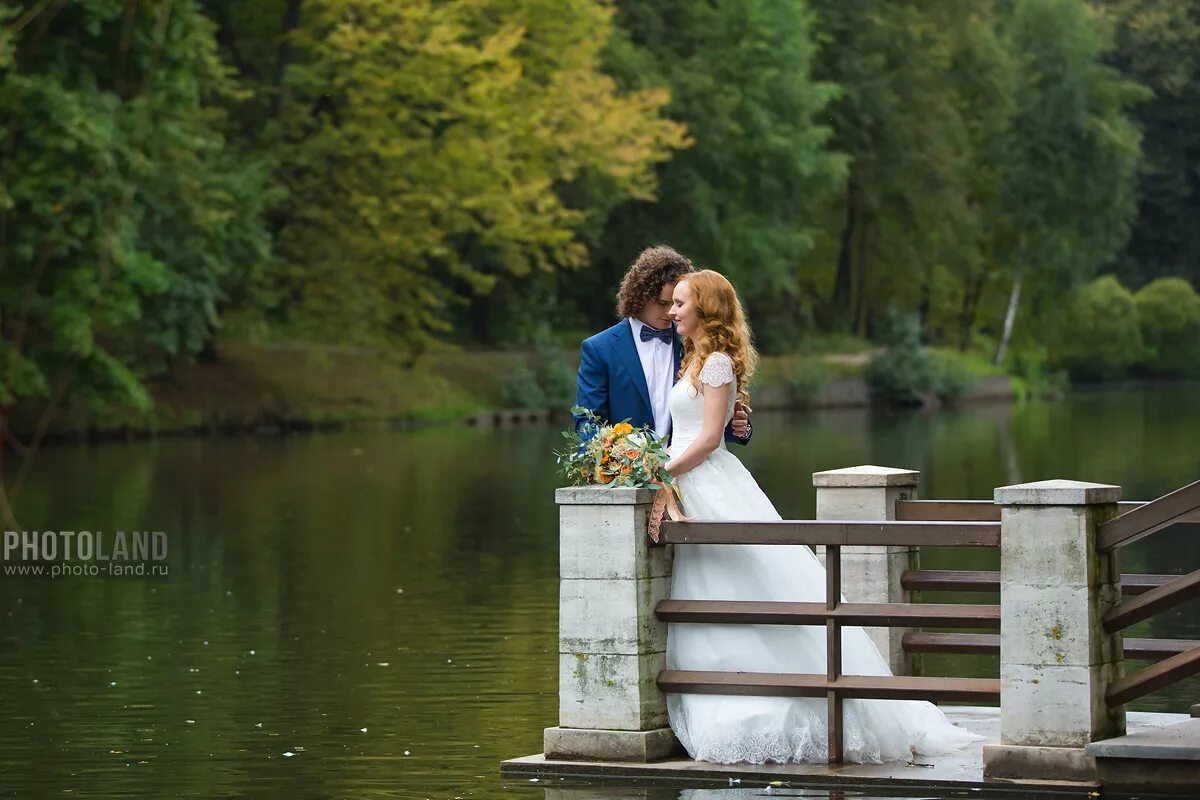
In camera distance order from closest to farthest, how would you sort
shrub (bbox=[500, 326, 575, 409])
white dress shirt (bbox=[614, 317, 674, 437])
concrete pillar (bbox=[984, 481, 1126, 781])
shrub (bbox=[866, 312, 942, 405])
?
1. concrete pillar (bbox=[984, 481, 1126, 781])
2. white dress shirt (bbox=[614, 317, 674, 437])
3. shrub (bbox=[500, 326, 575, 409])
4. shrub (bbox=[866, 312, 942, 405])

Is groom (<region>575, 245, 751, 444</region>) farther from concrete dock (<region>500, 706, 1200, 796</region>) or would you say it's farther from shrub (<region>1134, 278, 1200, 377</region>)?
shrub (<region>1134, 278, 1200, 377</region>)

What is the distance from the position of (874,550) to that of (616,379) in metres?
1.85

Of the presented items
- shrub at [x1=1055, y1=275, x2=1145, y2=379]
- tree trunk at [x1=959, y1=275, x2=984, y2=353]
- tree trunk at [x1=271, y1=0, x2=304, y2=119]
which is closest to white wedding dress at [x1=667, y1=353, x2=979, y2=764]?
tree trunk at [x1=271, y1=0, x2=304, y2=119]

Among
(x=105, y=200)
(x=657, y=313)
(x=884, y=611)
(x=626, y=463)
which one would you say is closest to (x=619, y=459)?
(x=626, y=463)

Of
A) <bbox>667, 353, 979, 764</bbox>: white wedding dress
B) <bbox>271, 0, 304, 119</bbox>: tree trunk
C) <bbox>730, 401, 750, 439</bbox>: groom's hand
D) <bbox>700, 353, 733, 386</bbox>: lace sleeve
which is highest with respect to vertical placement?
<bbox>271, 0, 304, 119</bbox>: tree trunk

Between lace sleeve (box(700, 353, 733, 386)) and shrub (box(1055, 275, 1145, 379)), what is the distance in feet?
266

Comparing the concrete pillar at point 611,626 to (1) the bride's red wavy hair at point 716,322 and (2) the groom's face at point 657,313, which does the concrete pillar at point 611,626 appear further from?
(2) the groom's face at point 657,313

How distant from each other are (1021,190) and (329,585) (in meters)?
61.7

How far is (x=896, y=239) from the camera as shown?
7644cm

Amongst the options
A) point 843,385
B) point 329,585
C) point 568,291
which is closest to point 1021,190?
point 843,385

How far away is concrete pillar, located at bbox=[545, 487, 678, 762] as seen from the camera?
1021 cm

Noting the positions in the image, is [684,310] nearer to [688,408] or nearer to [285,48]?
[688,408]

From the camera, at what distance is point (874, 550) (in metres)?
11.9

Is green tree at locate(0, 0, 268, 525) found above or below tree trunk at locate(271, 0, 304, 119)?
below
